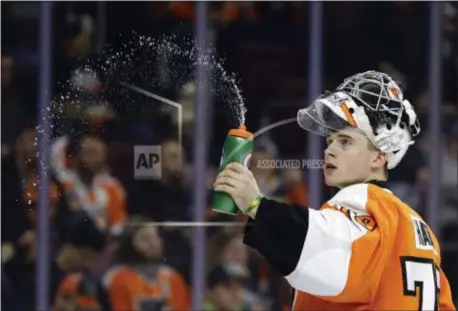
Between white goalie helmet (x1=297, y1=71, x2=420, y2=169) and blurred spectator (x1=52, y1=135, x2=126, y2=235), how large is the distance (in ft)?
5.59

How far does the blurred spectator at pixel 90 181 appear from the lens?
3926mm

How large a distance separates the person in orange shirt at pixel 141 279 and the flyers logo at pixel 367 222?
1895 millimetres

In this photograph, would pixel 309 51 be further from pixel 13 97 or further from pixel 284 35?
pixel 13 97

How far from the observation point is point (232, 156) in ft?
7.57

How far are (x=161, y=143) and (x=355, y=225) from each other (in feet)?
6.05

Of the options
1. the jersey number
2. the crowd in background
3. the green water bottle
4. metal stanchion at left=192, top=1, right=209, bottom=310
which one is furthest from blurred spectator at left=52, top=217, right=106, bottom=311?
the jersey number

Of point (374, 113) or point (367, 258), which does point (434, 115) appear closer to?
point (374, 113)

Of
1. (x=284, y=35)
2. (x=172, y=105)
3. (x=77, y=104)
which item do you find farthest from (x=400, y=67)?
(x=77, y=104)

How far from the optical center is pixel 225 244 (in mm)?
3969

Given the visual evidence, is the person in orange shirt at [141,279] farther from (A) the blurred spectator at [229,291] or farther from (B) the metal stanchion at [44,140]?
(B) the metal stanchion at [44,140]

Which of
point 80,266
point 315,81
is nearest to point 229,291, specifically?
point 80,266

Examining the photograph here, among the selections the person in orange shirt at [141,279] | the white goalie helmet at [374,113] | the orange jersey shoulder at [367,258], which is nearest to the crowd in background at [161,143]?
the person in orange shirt at [141,279]

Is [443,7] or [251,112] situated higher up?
[443,7]

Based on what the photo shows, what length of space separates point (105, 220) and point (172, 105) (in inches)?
21.1
